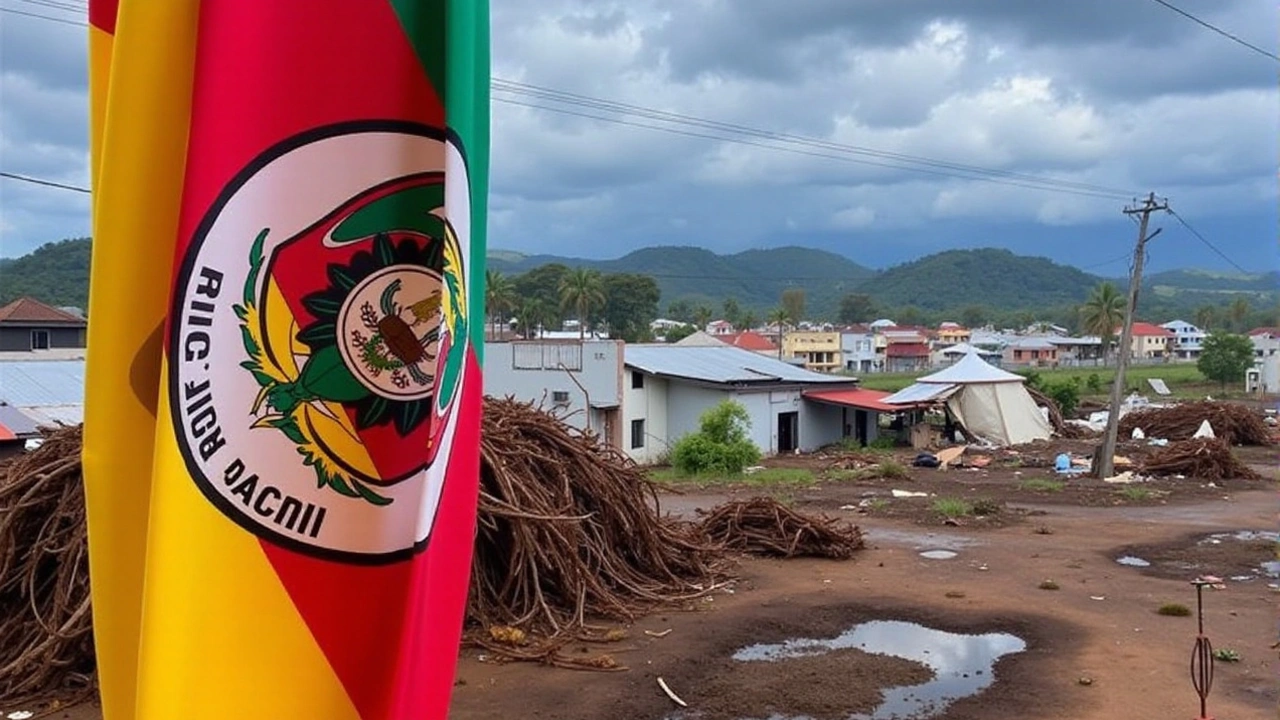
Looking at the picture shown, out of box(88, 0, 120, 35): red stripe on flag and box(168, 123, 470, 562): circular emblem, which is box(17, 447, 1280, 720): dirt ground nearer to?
box(168, 123, 470, 562): circular emblem

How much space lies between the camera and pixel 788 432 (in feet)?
93.9

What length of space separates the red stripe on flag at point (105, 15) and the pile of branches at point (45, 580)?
511 centimetres

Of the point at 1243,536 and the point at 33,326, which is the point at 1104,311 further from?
the point at 33,326

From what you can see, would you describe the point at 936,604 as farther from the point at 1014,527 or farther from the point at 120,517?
the point at 120,517

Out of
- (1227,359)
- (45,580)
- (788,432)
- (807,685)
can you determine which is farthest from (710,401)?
(1227,359)

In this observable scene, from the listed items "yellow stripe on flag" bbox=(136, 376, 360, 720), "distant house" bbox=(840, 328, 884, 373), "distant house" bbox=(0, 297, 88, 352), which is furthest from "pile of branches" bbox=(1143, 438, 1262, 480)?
"distant house" bbox=(840, 328, 884, 373)

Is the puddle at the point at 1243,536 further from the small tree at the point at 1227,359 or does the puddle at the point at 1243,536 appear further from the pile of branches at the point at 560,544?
the small tree at the point at 1227,359

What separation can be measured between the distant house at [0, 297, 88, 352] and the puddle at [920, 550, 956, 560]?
28441 mm

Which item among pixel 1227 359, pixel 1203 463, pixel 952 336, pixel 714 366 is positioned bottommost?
pixel 1203 463

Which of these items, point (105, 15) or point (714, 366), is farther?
point (714, 366)

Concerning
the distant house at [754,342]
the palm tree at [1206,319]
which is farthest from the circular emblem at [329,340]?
the palm tree at [1206,319]

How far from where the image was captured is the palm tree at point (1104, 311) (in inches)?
2458

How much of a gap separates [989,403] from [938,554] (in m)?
18.9

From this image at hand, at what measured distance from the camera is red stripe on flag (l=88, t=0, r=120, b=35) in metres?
1.28
